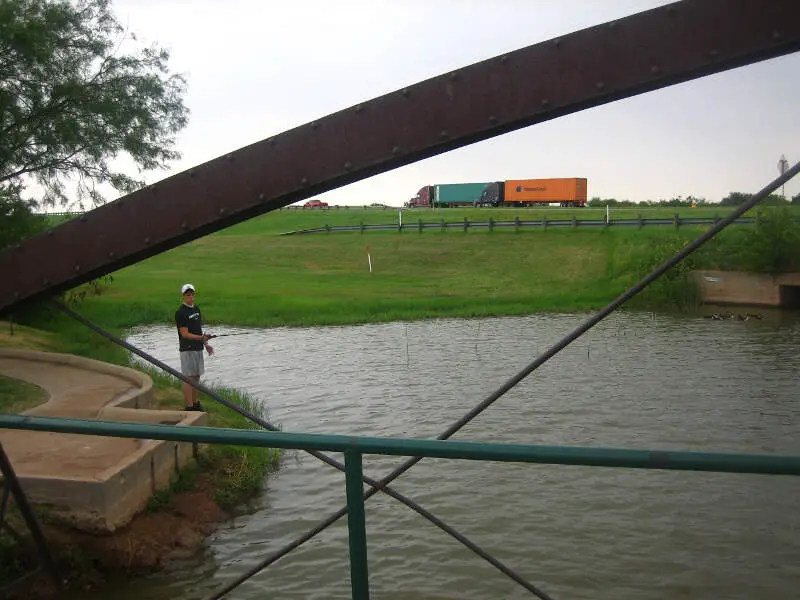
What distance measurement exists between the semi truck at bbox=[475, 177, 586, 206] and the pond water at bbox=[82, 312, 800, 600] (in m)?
54.8

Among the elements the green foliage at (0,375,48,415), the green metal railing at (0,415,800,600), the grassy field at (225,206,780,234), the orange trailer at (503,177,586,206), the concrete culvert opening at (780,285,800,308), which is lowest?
the green foliage at (0,375,48,415)

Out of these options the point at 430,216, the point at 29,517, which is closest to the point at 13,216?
the point at 29,517

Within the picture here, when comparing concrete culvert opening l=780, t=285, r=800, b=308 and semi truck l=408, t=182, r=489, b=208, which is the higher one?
semi truck l=408, t=182, r=489, b=208

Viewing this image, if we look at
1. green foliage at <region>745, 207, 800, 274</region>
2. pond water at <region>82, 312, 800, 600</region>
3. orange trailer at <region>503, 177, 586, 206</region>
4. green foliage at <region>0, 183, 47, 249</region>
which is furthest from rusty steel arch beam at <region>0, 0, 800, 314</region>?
orange trailer at <region>503, 177, 586, 206</region>

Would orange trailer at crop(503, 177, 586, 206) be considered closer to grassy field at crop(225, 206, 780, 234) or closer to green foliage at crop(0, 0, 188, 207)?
grassy field at crop(225, 206, 780, 234)

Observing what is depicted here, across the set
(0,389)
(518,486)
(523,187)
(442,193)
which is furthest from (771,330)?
(442,193)

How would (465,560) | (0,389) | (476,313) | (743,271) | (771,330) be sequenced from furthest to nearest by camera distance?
(743,271)
(476,313)
(771,330)
(0,389)
(465,560)

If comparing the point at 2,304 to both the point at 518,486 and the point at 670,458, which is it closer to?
the point at 670,458

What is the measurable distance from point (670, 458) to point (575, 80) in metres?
2.02

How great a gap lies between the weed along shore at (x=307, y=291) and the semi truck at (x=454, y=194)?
19.8 m

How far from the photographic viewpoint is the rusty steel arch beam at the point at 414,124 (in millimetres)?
3689

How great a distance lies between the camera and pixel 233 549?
878 centimetres

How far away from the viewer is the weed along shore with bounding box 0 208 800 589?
885cm

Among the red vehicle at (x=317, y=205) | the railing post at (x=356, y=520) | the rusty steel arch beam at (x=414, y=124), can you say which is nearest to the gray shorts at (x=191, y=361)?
the rusty steel arch beam at (x=414, y=124)
